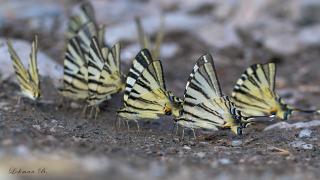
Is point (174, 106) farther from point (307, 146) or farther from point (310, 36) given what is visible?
point (310, 36)

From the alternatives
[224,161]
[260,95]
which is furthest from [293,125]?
[224,161]

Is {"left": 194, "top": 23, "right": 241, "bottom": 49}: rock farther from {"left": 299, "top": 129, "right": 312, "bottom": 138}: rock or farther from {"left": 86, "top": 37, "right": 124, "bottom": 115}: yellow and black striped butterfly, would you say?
{"left": 299, "top": 129, "right": 312, "bottom": 138}: rock

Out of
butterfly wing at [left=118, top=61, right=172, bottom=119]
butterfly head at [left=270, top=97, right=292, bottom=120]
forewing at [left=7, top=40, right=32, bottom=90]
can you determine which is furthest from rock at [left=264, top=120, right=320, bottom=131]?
forewing at [left=7, top=40, right=32, bottom=90]

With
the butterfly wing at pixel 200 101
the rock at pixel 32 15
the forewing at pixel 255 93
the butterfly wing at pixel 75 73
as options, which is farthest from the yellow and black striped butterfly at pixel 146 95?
the rock at pixel 32 15

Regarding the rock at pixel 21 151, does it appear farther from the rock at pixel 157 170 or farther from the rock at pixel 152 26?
the rock at pixel 152 26

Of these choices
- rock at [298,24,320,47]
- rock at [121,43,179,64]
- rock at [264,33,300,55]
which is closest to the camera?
rock at [121,43,179,64]
